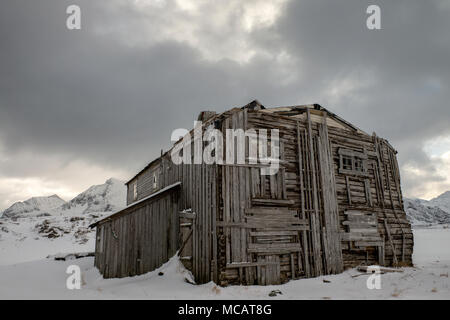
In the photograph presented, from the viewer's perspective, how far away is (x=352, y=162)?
52.0 feet

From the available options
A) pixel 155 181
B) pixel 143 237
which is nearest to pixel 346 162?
pixel 143 237

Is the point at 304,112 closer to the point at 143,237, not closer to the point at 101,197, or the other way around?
the point at 143,237

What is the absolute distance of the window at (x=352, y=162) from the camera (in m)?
15.4

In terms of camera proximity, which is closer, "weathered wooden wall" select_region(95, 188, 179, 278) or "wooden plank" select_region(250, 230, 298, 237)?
"wooden plank" select_region(250, 230, 298, 237)

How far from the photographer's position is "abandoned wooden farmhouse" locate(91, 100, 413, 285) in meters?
11.7

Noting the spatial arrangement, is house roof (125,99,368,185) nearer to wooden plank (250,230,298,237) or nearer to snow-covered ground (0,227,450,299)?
Answer: wooden plank (250,230,298,237)

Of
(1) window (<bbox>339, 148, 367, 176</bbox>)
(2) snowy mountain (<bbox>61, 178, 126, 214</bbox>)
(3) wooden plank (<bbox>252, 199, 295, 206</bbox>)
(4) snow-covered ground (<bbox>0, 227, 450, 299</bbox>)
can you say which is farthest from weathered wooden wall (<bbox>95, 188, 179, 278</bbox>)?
(2) snowy mountain (<bbox>61, 178, 126, 214</bbox>)

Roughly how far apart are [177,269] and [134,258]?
369 cm

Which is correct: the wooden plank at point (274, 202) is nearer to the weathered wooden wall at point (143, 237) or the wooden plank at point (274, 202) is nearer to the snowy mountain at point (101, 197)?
the weathered wooden wall at point (143, 237)

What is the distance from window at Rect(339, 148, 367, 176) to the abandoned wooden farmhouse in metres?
0.05

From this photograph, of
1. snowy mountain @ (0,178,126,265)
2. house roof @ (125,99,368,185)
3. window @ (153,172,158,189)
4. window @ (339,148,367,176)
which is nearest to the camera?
house roof @ (125,99,368,185)

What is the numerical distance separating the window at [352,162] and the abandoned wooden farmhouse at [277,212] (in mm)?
54

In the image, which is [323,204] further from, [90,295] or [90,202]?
[90,202]

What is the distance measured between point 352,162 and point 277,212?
5940mm
